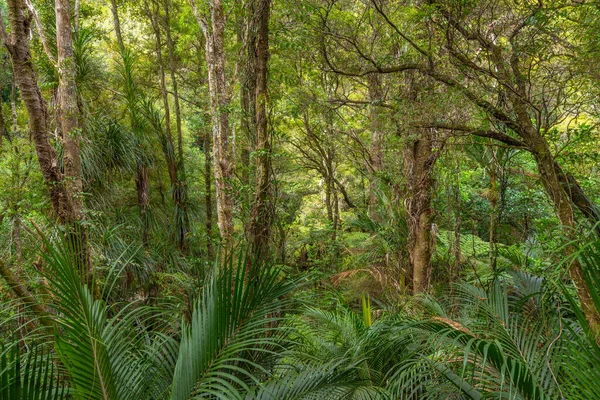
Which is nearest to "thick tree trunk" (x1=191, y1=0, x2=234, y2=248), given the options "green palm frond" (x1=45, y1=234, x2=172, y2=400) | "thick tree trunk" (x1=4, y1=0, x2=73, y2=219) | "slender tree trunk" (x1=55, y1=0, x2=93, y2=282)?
"slender tree trunk" (x1=55, y1=0, x2=93, y2=282)

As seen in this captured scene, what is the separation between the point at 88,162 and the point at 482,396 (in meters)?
6.12

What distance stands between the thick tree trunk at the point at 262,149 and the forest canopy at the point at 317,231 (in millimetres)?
18

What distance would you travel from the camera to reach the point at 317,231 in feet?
30.0

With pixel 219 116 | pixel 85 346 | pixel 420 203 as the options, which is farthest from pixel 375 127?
pixel 85 346

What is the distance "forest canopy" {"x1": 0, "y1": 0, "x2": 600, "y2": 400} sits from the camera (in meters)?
2.33

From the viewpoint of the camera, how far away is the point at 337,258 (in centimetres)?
855

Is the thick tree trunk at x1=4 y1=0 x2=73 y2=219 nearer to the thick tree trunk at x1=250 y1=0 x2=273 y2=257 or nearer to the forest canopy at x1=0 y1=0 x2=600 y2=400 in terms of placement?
the forest canopy at x1=0 y1=0 x2=600 y2=400

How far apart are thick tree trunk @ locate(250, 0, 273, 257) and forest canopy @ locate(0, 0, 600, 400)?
0.06ft

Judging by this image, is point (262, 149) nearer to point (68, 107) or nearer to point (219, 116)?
point (219, 116)

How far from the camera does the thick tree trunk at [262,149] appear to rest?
4230 millimetres

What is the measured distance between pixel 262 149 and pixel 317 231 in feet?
16.7

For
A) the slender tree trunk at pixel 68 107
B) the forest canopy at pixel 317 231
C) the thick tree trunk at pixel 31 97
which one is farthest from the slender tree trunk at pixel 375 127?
the slender tree trunk at pixel 68 107

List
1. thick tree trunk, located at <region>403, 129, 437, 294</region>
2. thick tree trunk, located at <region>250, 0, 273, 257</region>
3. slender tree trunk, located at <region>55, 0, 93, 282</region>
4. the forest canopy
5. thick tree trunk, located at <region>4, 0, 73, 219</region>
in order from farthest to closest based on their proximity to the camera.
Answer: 1. thick tree trunk, located at <region>403, 129, 437, 294</region>
2. slender tree trunk, located at <region>55, 0, 93, 282</region>
3. thick tree trunk, located at <region>250, 0, 273, 257</region>
4. thick tree trunk, located at <region>4, 0, 73, 219</region>
5. the forest canopy

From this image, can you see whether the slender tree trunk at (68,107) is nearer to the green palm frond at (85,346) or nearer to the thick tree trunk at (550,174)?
the green palm frond at (85,346)
